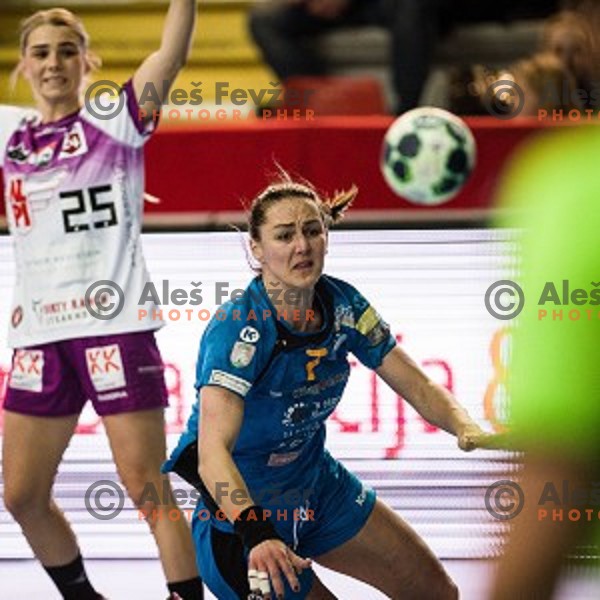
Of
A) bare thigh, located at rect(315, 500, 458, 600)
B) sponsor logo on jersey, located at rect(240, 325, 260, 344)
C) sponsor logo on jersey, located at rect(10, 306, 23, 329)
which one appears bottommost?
bare thigh, located at rect(315, 500, 458, 600)

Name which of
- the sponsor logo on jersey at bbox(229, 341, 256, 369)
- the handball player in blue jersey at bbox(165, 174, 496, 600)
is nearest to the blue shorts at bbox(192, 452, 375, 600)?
the handball player in blue jersey at bbox(165, 174, 496, 600)

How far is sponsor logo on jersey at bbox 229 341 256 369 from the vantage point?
Result: 346 cm

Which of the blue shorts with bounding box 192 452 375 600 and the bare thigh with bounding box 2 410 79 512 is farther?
the bare thigh with bounding box 2 410 79 512

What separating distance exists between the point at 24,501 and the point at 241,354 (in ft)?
3.53

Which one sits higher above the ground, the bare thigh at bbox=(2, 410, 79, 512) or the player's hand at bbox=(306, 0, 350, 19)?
the player's hand at bbox=(306, 0, 350, 19)

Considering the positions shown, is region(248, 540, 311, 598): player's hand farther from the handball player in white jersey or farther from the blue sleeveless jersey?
the handball player in white jersey

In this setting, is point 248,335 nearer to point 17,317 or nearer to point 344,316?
point 344,316

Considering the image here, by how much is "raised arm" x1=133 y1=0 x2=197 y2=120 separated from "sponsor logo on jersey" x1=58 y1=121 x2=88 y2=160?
6.6 inches

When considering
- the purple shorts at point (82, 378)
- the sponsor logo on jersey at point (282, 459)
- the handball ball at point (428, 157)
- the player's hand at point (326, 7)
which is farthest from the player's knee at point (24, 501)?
the player's hand at point (326, 7)

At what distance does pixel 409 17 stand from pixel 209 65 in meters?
1.27

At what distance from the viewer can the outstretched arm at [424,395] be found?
3.63m

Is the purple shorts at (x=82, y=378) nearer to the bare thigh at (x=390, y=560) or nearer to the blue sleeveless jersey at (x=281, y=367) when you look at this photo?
the blue sleeveless jersey at (x=281, y=367)

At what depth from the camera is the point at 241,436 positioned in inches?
143

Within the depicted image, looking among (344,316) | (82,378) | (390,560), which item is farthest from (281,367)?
(82,378)
